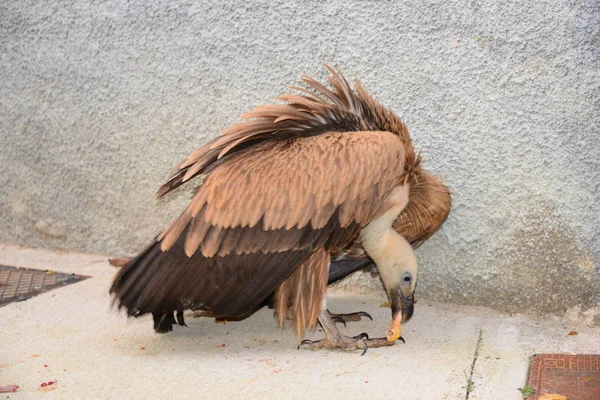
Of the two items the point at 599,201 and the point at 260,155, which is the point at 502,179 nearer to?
the point at 599,201

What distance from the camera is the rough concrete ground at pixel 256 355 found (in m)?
3.64

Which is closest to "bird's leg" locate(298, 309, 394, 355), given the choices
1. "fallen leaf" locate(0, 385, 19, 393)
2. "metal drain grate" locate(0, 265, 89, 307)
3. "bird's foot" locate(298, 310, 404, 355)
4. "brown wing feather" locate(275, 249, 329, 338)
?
"bird's foot" locate(298, 310, 404, 355)

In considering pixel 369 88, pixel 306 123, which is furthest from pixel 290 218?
pixel 369 88

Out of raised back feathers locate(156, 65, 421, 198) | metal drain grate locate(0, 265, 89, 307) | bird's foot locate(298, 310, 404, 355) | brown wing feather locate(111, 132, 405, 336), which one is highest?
raised back feathers locate(156, 65, 421, 198)

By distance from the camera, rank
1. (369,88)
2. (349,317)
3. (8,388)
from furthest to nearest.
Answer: (369,88) → (349,317) → (8,388)

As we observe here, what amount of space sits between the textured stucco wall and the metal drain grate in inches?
17.9

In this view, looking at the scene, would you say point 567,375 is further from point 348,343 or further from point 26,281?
point 26,281

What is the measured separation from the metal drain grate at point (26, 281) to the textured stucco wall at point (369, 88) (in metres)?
0.45

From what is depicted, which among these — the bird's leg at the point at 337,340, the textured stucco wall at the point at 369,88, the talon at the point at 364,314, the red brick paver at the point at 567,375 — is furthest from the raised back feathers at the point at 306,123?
the red brick paver at the point at 567,375

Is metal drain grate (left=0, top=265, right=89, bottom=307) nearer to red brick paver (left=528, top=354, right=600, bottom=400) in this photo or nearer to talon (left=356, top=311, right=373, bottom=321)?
talon (left=356, top=311, right=373, bottom=321)

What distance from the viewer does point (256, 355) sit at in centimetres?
413

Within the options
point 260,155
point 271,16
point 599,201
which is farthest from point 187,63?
point 599,201

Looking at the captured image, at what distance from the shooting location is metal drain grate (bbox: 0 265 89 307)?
506cm

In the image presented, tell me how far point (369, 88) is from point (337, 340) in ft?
5.22
